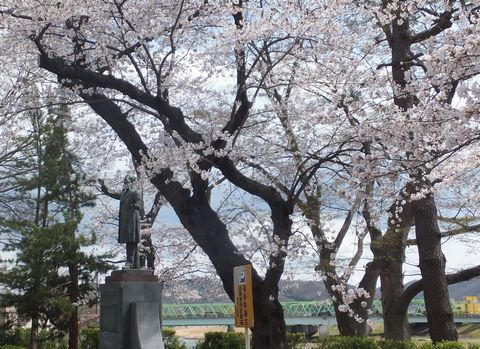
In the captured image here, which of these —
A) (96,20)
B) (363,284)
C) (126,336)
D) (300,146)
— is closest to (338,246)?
(363,284)

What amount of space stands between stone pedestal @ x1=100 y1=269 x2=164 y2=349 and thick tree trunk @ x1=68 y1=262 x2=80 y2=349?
21.4ft

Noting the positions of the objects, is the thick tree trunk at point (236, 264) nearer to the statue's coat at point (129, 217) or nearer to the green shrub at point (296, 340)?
the statue's coat at point (129, 217)

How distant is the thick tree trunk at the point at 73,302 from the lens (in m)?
15.3

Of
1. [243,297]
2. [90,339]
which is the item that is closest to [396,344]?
[243,297]

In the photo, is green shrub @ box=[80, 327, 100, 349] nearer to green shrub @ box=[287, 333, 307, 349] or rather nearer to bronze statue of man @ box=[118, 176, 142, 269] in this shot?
green shrub @ box=[287, 333, 307, 349]

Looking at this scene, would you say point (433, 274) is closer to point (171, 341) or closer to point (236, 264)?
point (236, 264)

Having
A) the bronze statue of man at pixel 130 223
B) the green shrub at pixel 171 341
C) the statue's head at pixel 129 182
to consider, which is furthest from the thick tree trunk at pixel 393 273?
the green shrub at pixel 171 341

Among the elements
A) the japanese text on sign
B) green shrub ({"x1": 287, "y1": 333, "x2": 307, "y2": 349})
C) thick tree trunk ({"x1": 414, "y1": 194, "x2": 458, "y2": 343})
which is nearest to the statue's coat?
the japanese text on sign

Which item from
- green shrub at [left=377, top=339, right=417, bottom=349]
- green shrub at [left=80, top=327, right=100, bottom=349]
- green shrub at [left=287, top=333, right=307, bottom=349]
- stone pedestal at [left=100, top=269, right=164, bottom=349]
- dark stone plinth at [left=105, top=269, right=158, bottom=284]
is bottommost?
green shrub at [left=287, top=333, right=307, bottom=349]

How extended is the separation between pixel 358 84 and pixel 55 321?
1131cm

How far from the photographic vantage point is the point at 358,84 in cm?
875

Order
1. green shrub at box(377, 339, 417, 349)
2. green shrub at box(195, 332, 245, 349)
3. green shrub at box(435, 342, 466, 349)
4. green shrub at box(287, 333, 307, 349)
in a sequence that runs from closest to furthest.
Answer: green shrub at box(435, 342, 466, 349), green shrub at box(377, 339, 417, 349), green shrub at box(195, 332, 245, 349), green shrub at box(287, 333, 307, 349)

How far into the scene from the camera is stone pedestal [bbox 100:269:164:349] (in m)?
8.80

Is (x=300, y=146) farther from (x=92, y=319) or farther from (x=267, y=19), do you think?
(x=92, y=319)
